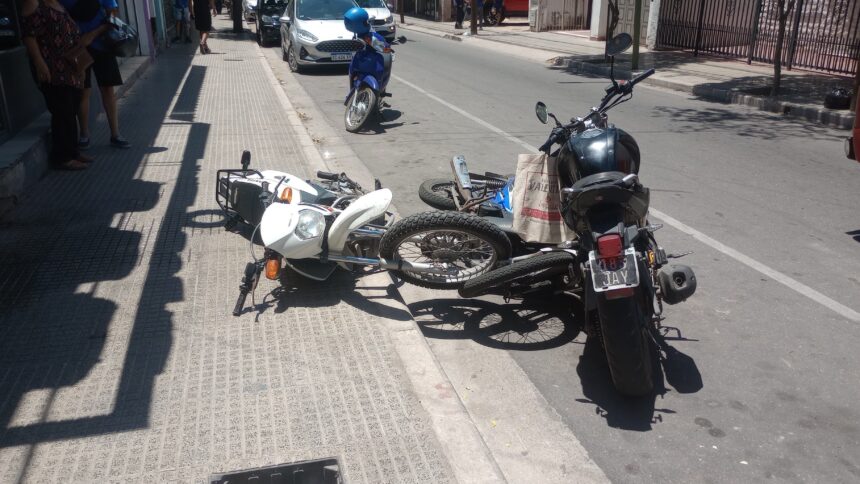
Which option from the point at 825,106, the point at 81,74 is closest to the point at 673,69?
the point at 825,106

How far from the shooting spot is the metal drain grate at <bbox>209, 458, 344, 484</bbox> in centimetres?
306

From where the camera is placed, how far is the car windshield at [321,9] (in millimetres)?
18172

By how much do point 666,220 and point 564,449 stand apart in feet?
12.2

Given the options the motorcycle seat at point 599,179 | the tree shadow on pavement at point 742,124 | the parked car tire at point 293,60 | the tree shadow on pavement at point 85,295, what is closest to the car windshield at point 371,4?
the parked car tire at point 293,60

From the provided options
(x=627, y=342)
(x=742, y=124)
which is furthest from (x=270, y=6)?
(x=627, y=342)

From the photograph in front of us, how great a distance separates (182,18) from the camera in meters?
23.7

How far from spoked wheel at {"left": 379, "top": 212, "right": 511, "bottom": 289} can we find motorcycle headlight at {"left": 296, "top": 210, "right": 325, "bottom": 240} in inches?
16.2

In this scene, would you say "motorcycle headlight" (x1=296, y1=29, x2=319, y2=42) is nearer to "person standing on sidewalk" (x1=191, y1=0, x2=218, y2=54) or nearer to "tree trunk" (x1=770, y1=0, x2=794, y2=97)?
"person standing on sidewalk" (x1=191, y1=0, x2=218, y2=54)

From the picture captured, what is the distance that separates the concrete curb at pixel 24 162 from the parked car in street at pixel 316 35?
890 centimetres

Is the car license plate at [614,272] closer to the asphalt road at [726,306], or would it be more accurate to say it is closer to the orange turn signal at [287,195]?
the asphalt road at [726,306]

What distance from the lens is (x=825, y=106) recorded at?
12.2 metres

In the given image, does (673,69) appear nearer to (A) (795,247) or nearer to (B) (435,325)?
(A) (795,247)

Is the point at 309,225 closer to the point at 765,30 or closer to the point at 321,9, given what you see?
the point at 321,9

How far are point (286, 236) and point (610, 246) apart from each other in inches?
80.7
